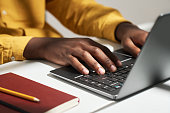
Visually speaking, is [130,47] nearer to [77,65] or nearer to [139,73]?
[77,65]

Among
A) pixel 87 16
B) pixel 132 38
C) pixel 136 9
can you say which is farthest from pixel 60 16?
pixel 136 9

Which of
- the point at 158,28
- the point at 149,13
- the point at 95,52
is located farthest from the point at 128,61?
the point at 149,13

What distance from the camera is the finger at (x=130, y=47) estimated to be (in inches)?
38.4

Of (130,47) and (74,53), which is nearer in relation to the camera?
(74,53)

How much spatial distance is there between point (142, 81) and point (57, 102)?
0.66 feet

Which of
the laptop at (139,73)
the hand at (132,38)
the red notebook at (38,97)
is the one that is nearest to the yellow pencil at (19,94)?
the red notebook at (38,97)

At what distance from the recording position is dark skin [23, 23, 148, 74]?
823mm

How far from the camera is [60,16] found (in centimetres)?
155

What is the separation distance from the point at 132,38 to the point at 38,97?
499 mm

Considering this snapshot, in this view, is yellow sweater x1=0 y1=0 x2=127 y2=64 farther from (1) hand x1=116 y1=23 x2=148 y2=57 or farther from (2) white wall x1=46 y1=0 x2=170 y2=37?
(2) white wall x1=46 y1=0 x2=170 y2=37

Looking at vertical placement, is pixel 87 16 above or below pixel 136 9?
above

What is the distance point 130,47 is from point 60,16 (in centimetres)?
64

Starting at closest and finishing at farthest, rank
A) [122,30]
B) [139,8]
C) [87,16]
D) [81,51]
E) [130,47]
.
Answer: [81,51], [130,47], [122,30], [87,16], [139,8]

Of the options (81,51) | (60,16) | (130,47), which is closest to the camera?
(81,51)
